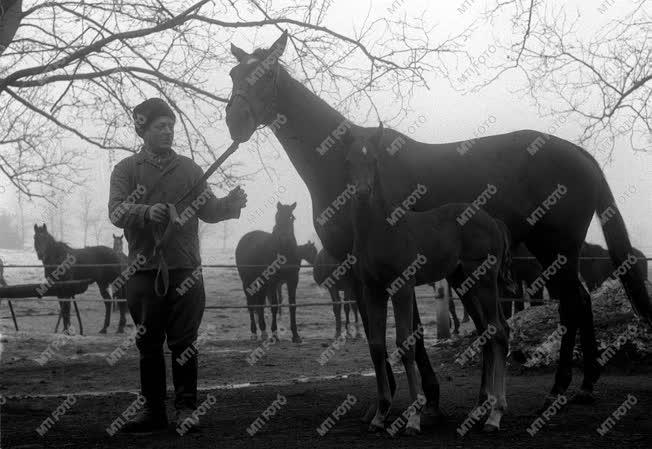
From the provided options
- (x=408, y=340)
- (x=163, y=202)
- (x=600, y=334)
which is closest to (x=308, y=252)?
(x=600, y=334)

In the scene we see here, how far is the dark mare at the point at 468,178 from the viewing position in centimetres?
506

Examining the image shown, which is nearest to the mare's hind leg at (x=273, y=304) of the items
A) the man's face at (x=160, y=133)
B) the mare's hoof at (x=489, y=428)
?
the man's face at (x=160, y=133)

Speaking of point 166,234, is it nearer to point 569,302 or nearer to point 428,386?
point 428,386

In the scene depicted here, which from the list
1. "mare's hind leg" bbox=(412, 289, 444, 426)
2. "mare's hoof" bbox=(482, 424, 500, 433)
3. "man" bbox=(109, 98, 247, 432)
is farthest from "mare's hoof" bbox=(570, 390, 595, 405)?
"man" bbox=(109, 98, 247, 432)

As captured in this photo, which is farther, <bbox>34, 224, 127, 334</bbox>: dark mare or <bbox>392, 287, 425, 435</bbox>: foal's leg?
<bbox>34, 224, 127, 334</bbox>: dark mare

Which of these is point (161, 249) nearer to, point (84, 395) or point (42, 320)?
point (84, 395)

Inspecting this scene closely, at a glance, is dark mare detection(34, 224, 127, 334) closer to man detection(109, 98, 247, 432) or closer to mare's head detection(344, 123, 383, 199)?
man detection(109, 98, 247, 432)

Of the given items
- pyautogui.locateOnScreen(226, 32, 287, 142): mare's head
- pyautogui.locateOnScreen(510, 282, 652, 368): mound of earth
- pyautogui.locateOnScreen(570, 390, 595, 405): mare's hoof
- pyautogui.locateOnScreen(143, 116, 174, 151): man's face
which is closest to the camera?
pyautogui.locateOnScreen(226, 32, 287, 142): mare's head

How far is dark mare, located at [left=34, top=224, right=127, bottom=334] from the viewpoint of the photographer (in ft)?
53.9

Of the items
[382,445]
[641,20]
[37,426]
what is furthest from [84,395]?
[641,20]

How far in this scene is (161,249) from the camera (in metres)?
4.94

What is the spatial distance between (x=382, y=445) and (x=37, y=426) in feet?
9.33

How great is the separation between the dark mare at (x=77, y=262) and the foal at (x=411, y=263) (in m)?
12.6

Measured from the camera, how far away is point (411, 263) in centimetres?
471
